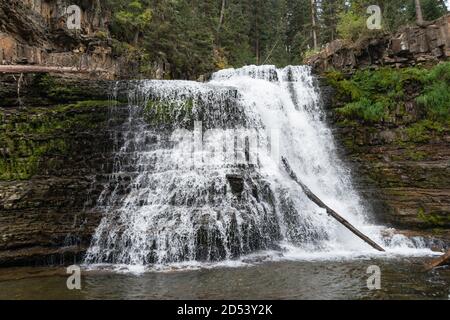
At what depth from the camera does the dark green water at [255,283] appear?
6.40 metres

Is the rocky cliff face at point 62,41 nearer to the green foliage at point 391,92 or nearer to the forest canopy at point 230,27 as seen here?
the forest canopy at point 230,27

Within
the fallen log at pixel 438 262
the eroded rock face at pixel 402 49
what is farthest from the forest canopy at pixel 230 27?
the fallen log at pixel 438 262

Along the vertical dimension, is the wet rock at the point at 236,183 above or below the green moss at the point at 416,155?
below

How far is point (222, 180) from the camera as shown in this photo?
10.8 m

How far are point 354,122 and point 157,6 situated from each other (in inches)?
669

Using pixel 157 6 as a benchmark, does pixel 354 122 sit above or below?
below

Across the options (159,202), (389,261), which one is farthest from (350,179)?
(159,202)

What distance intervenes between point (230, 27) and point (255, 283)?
104 feet

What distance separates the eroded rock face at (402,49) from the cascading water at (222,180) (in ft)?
14.7

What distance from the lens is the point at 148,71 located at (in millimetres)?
21203

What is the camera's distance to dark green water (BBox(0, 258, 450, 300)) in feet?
21.0

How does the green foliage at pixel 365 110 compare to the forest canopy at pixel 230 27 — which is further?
the forest canopy at pixel 230 27

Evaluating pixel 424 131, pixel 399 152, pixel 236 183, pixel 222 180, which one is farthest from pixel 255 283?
pixel 424 131
